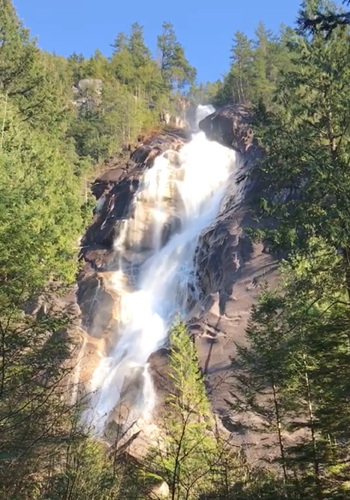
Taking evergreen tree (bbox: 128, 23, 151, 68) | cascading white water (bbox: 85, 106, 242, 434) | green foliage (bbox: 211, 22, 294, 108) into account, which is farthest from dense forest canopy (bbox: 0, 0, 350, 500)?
evergreen tree (bbox: 128, 23, 151, 68)

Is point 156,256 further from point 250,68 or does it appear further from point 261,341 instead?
point 250,68

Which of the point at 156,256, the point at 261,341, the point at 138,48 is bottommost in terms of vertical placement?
the point at 156,256

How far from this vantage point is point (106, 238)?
36.8 m

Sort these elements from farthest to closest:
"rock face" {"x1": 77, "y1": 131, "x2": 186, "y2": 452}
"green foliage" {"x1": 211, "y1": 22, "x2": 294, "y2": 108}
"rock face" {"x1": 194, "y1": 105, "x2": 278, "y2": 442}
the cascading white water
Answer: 1. "green foliage" {"x1": 211, "y1": 22, "x2": 294, "y2": 108}
2. the cascading white water
3. "rock face" {"x1": 77, "y1": 131, "x2": 186, "y2": 452}
4. "rock face" {"x1": 194, "y1": 105, "x2": 278, "y2": 442}

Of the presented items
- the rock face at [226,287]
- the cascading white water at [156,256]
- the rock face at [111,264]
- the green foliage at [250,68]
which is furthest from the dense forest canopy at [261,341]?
the green foliage at [250,68]

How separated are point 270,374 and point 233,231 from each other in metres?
17.3

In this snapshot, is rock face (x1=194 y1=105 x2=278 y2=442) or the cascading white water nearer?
rock face (x1=194 y1=105 x2=278 y2=442)

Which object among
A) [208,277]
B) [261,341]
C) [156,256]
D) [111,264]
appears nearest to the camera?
[261,341]

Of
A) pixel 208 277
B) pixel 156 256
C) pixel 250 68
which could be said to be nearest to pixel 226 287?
pixel 208 277

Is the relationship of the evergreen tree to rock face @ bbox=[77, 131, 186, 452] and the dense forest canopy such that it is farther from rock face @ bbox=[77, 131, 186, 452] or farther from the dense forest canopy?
the dense forest canopy

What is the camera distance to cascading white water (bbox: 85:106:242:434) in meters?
23.3

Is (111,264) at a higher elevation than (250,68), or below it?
below

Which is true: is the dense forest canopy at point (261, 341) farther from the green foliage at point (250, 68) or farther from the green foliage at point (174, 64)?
the green foliage at point (174, 64)

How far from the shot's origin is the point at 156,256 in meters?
34.1
